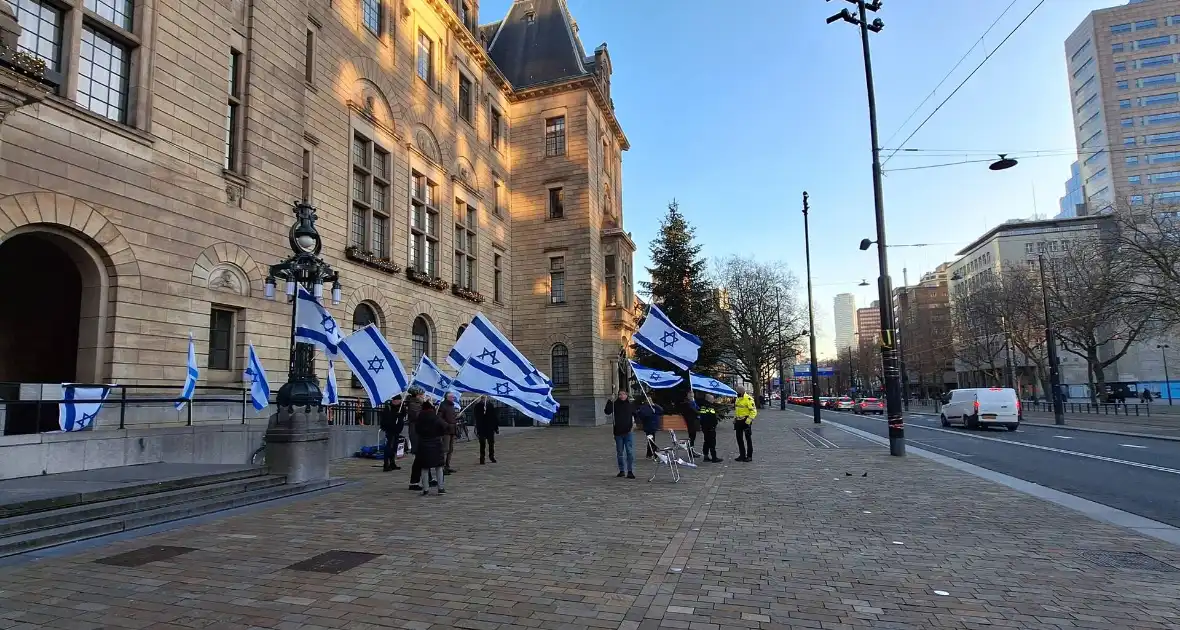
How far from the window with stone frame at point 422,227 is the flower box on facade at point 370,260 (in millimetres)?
2071

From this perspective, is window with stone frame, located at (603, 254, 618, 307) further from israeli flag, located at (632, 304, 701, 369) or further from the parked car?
the parked car

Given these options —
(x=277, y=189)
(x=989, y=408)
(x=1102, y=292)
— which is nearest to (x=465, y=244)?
(x=277, y=189)

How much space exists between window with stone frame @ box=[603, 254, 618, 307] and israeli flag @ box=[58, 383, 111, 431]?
28.4 meters

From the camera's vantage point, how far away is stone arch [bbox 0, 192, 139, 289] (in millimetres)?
11672

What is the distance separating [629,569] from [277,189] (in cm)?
1707

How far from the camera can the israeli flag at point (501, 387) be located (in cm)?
1265

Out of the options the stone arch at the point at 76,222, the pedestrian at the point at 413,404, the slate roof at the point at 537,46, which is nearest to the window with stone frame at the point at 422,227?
the pedestrian at the point at 413,404

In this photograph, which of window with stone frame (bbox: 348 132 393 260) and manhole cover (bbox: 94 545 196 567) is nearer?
manhole cover (bbox: 94 545 196 567)

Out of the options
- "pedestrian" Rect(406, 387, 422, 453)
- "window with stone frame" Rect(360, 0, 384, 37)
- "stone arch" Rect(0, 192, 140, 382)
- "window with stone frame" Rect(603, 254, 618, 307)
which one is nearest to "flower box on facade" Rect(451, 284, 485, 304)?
"window with stone frame" Rect(603, 254, 618, 307)

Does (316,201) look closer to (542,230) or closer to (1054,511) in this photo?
(542,230)

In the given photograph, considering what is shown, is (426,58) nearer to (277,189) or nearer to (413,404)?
(277,189)

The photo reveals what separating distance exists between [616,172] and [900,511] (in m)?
39.9

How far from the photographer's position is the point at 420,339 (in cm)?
2789

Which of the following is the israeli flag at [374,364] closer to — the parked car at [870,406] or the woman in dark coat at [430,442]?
the woman in dark coat at [430,442]
